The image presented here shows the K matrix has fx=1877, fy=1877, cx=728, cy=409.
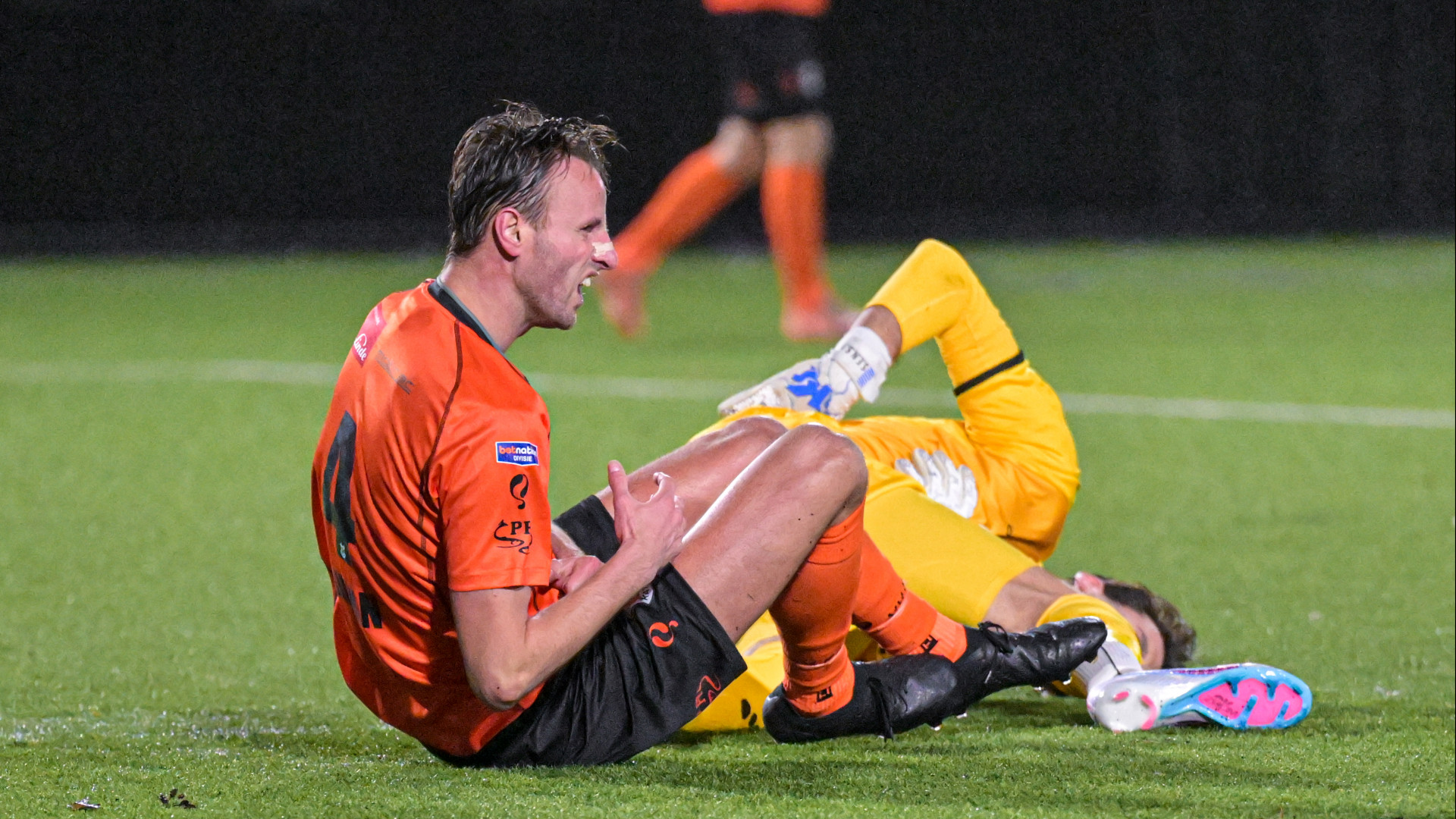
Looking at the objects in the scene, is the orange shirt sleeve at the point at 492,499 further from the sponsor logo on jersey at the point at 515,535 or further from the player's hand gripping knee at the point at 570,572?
the player's hand gripping knee at the point at 570,572

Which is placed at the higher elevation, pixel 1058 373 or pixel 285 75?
pixel 285 75

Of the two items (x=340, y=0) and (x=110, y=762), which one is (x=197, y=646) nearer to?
(x=110, y=762)

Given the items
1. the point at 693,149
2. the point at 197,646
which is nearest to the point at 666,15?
the point at 693,149

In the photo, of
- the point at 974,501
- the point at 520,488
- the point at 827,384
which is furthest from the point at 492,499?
the point at 974,501

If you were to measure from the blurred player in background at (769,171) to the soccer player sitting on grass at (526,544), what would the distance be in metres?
5.85

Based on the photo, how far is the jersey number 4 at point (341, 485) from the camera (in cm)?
265

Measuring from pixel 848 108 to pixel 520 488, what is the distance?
10910mm

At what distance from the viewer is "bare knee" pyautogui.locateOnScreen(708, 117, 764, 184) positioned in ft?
29.5

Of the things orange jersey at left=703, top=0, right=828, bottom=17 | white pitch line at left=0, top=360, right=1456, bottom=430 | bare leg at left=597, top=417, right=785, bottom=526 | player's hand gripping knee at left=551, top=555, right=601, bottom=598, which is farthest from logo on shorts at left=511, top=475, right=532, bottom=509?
orange jersey at left=703, top=0, right=828, bottom=17

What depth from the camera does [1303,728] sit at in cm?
329

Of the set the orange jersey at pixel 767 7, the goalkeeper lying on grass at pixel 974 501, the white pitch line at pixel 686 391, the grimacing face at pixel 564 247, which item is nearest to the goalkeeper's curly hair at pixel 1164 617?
the goalkeeper lying on grass at pixel 974 501

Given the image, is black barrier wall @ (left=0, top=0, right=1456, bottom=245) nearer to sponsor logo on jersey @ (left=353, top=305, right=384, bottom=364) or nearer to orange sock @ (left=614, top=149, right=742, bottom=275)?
orange sock @ (left=614, top=149, right=742, bottom=275)

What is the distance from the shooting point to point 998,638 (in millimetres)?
3211

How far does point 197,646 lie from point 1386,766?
2.44 m
